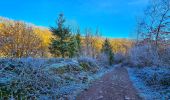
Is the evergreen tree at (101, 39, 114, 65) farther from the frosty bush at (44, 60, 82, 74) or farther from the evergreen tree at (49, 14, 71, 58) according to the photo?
the frosty bush at (44, 60, 82, 74)

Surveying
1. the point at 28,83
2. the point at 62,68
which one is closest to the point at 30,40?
the point at 62,68

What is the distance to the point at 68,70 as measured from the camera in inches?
779

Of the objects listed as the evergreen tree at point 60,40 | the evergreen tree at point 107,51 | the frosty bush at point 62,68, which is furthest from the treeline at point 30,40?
the evergreen tree at point 107,51

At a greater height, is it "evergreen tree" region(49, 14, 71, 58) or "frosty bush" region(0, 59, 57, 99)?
"evergreen tree" region(49, 14, 71, 58)

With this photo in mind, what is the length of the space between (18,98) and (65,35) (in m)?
28.7

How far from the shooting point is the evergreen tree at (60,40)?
122ft

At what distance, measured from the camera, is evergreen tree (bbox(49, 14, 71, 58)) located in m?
37.1

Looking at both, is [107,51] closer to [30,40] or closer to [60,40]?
[60,40]

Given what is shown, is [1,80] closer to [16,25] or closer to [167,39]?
[167,39]

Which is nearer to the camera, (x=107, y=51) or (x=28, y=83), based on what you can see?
(x=28, y=83)

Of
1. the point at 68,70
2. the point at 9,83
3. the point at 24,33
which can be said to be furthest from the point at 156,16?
the point at 9,83

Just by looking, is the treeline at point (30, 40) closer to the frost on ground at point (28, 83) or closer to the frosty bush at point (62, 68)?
the frosty bush at point (62, 68)

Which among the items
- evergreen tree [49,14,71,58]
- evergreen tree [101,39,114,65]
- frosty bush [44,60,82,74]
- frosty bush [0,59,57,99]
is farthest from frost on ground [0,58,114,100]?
evergreen tree [101,39,114,65]

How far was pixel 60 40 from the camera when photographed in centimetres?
3734
